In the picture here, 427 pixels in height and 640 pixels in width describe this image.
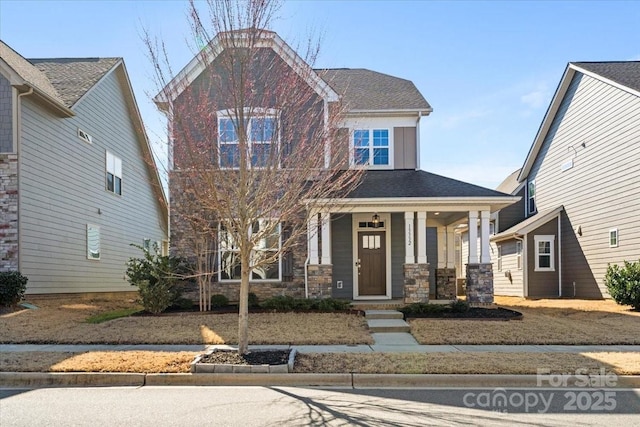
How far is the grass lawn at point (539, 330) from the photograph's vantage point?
30.9 feet

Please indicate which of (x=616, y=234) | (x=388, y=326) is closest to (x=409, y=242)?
(x=388, y=326)

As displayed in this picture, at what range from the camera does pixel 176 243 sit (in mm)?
14219

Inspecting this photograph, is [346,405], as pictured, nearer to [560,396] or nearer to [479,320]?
[560,396]

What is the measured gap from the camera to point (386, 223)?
15.3 meters

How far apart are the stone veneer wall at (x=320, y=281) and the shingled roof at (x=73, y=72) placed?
964 centimetres

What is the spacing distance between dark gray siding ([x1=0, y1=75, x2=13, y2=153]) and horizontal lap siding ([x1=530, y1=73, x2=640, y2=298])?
1910 centimetres

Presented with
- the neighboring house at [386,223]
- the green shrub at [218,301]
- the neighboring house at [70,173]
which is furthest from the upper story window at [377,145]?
the neighboring house at [70,173]

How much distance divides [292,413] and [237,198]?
3396 millimetres

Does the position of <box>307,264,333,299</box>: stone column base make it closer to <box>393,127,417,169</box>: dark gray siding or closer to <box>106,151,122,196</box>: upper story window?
<box>393,127,417,169</box>: dark gray siding

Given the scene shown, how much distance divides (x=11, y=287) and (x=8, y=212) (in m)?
2.28


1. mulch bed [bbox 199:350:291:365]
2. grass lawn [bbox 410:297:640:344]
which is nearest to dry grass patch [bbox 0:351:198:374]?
mulch bed [bbox 199:350:291:365]

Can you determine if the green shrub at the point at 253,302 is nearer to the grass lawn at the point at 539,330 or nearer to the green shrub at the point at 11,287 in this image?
the grass lawn at the point at 539,330

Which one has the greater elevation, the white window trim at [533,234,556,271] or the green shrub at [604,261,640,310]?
the white window trim at [533,234,556,271]

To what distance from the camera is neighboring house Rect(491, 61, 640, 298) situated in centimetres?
1617
